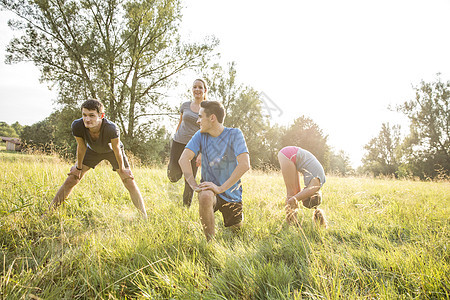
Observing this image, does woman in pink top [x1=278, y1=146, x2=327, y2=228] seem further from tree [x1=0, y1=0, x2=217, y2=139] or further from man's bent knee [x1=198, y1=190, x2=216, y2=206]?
tree [x1=0, y1=0, x2=217, y2=139]

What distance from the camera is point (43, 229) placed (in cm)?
260

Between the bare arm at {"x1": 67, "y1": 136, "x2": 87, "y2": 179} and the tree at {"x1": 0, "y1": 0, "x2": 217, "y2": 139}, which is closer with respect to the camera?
the bare arm at {"x1": 67, "y1": 136, "x2": 87, "y2": 179}

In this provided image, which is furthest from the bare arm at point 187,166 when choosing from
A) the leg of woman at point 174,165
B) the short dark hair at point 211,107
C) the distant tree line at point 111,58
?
the distant tree line at point 111,58

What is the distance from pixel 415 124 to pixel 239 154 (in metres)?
34.1

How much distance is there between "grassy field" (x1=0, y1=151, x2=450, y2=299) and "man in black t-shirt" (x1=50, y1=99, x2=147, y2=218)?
0.27 m

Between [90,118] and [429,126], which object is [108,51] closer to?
[90,118]

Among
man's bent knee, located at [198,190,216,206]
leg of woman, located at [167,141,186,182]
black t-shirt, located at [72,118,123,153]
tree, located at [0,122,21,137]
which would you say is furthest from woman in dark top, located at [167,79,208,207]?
tree, located at [0,122,21,137]

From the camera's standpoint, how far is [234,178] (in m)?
2.50

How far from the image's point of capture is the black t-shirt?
3148 millimetres

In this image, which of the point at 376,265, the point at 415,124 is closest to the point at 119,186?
the point at 376,265

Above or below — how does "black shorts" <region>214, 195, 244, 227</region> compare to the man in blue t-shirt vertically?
below

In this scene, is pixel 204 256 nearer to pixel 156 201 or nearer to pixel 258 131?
pixel 156 201

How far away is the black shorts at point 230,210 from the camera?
Answer: 2676mm

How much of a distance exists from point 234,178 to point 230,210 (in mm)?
460
